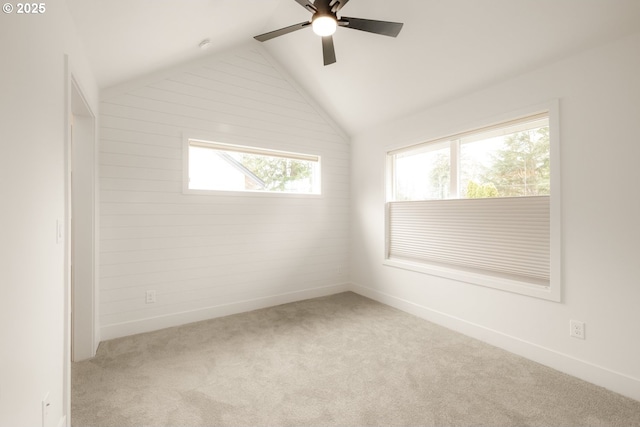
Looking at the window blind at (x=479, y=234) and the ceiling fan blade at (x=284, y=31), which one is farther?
the window blind at (x=479, y=234)

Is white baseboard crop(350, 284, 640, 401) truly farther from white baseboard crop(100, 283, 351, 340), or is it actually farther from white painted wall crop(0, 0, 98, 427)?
A: white painted wall crop(0, 0, 98, 427)

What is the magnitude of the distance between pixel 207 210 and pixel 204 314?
1.20 metres

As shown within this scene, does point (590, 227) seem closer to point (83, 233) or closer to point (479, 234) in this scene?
point (479, 234)

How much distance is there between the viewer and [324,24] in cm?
213

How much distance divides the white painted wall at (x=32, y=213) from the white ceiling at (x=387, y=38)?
24.1 inches

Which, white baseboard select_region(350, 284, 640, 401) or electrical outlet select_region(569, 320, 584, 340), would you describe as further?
electrical outlet select_region(569, 320, 584, 340)

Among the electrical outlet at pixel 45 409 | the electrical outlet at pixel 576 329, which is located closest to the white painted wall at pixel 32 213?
the electrical outlet at pixel 45 409

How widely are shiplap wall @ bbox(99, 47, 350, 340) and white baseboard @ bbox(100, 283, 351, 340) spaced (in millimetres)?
11

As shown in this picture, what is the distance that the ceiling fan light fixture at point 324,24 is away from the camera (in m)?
2.09

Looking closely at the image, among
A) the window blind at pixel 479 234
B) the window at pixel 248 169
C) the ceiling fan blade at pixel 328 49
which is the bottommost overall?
the window blind at pixel 479 234

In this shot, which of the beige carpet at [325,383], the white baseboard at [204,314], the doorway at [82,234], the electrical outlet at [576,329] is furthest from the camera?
the white baseboard at [204,314]

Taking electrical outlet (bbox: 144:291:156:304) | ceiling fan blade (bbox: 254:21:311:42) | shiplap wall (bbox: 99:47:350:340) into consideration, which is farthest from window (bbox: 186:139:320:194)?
ceiling fan blade (bbox: 254:21:311:42)

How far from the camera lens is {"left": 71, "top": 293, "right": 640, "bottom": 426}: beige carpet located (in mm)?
1835

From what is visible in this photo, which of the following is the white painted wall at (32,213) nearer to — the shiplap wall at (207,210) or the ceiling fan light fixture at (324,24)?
the shiplap wall at (207,210)
